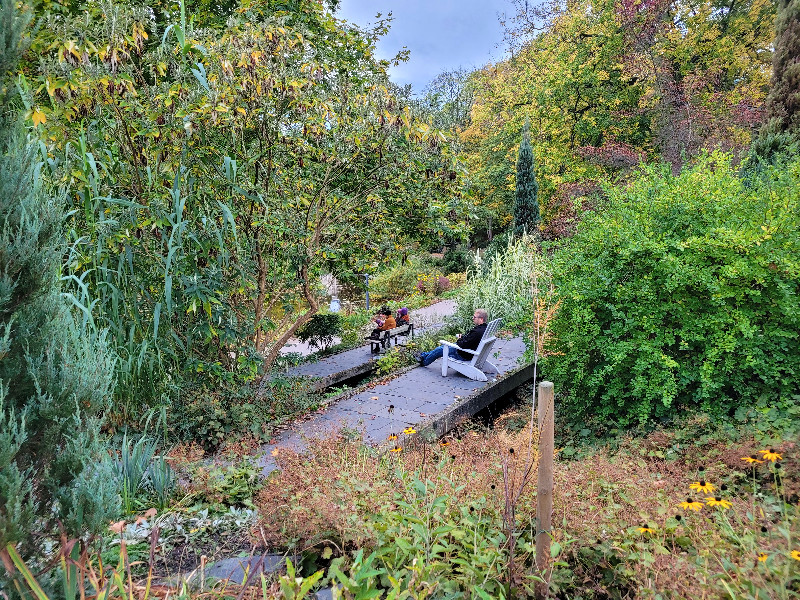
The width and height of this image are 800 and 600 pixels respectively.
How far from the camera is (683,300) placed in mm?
4141

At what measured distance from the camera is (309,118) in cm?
407

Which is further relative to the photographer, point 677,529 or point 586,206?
point 586,206

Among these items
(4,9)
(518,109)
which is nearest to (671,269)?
(4,9)

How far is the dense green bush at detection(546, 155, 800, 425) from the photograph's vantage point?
385cm

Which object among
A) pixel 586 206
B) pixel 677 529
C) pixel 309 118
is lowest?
pixel 677 529

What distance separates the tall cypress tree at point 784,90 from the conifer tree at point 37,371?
912cm

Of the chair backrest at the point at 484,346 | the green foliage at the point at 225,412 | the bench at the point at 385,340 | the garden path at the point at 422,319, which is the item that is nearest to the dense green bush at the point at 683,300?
the chair backrest at the point at 484,346

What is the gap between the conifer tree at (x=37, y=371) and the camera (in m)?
1.54

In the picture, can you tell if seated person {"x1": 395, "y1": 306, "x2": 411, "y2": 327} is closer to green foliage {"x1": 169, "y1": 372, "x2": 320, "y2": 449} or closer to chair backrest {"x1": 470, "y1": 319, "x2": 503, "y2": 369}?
chair backrest {"x1": 470, "y1": 319, "x2": 503, "y2": 369}

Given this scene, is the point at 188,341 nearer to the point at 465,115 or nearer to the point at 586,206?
the point at 586,206

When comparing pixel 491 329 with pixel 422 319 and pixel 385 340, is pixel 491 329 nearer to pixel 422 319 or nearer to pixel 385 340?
pixel 385 340

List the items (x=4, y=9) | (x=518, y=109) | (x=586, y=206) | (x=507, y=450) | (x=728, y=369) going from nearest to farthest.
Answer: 1. (x=4, y=9)
2. (x=507, y=450)
3. (x=728, y=369)
4. (x=586, y=206)
5. (x=518, y=109)

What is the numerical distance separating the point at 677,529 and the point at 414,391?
413cm

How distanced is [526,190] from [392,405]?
1161 cm
